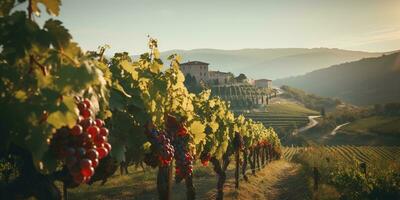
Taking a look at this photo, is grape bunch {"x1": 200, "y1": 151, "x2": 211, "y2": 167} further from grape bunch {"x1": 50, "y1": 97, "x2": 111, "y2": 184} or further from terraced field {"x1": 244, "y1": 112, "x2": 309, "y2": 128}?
terraced field {"x1": 244, "y1": 112, "x2": 309, "y2": 128}

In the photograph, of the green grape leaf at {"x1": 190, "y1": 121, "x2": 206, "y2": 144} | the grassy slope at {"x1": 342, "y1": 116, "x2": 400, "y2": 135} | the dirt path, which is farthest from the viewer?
the grassy slope at {"x1": 342, "y1": 116, "x2": 400, "y2": 135}

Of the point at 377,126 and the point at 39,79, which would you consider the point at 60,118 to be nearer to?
the point at 39,79

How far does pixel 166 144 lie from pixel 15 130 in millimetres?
3830

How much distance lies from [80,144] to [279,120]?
109m

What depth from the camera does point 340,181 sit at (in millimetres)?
19156

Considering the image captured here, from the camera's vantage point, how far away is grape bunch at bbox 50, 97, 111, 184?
10.6 ft

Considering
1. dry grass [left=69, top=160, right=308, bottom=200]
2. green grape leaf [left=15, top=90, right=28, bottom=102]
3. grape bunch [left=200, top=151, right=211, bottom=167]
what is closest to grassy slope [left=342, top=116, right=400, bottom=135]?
dry grass [left=69, top=160, right=308, bottom=200]

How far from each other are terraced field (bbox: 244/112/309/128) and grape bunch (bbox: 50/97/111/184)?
101731 mm

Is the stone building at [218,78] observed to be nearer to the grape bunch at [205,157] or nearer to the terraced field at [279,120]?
the terraced field at [279,120]

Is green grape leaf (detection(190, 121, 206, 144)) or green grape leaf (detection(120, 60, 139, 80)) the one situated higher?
green grape leaf (detection(120, 60, 139, 80))

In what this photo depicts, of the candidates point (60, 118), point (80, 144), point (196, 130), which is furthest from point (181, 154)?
point (60, 118)

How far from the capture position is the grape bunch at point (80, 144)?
3.24 m

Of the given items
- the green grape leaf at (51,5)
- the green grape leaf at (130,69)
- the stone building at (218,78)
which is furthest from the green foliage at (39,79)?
the stone building at (218,78)

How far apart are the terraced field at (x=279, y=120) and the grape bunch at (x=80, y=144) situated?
102 m
